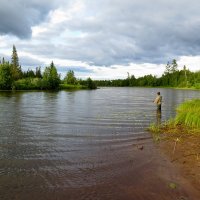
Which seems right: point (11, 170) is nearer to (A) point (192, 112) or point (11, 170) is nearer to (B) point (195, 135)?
(B) point (195, 135)

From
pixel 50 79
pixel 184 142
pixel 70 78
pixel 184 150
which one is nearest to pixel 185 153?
pixel 184 150

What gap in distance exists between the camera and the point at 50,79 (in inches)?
5148

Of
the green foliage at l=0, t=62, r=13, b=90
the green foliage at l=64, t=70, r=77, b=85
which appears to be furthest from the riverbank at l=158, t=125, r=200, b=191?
the green foliage at l=64, t=70, r=77, b=85

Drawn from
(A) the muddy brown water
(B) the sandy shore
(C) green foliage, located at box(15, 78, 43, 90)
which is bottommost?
(A) the muddy brown water

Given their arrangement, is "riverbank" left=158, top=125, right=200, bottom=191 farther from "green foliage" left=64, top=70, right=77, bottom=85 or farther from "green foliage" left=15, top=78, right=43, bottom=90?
"green foliage" left=64, top=70, right=77, bottom=85

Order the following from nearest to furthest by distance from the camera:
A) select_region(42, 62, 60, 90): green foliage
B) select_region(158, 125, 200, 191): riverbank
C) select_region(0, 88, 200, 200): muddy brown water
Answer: select_region(0, 88, 200, 200): muddy brown water, select_region(158, 125, 200, 191): riverbank, select_region(42, 62, 60, 90): green foliage

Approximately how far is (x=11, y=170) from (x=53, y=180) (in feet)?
7.67

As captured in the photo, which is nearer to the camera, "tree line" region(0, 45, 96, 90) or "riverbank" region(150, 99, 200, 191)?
"riverbank" region(150, 99, 200, 191)

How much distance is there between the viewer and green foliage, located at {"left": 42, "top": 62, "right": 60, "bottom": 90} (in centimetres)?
12814

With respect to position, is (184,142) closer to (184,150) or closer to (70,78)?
(184,150)

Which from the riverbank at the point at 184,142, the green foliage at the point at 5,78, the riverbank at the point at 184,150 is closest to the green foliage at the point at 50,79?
the green foliage at the point at 5,78

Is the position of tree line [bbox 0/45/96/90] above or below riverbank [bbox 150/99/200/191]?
above

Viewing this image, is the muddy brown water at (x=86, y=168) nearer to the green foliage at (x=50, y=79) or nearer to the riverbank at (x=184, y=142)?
the riverbank at (x=184, y=142)

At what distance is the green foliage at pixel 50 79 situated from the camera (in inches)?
5045
